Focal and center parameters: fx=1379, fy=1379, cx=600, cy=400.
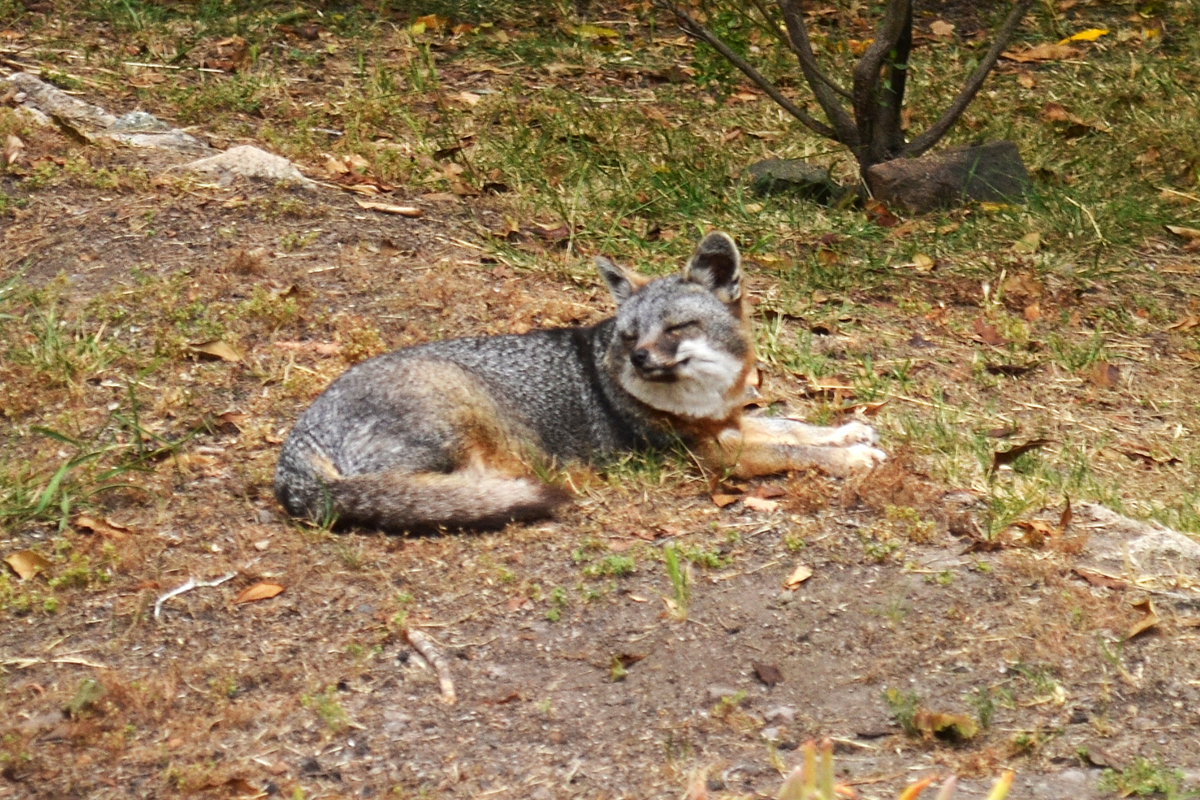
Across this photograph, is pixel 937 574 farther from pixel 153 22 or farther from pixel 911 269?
pixel 153 22

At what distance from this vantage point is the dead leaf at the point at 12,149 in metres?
7.78

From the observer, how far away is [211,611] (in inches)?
179

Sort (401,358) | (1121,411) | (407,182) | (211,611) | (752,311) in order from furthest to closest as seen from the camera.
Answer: (407,182) → (752,311) → (1121,411) → (401,358) → (211,611)

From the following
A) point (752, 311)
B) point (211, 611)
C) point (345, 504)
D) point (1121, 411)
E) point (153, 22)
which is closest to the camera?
point (211, 611)

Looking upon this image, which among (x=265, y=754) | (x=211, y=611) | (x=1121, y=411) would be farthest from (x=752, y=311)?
(x=265, y=754)

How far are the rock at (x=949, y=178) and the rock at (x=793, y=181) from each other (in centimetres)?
26

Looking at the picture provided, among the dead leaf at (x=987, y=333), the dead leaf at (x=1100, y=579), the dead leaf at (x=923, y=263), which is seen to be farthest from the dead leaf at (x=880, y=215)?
the dead leaf at (x=1100, y=579)

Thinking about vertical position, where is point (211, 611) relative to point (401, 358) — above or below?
below

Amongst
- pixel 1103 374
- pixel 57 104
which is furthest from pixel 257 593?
pixel 57 104

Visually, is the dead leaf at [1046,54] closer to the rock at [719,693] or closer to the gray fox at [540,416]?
the gray fox at [540,416]

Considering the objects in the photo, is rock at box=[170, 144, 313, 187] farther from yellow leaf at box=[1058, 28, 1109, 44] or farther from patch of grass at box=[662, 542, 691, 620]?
yellow leaf at box=[1058, 28, 1109, 44]

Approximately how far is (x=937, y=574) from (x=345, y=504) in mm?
2081

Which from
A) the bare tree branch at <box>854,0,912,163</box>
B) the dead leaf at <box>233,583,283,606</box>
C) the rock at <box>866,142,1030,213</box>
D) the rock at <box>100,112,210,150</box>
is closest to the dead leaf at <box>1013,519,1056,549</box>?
the dead leaf at <box>233,583,283,606</box>

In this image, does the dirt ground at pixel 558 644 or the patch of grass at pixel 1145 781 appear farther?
the dirt ground at pixel 558 644
